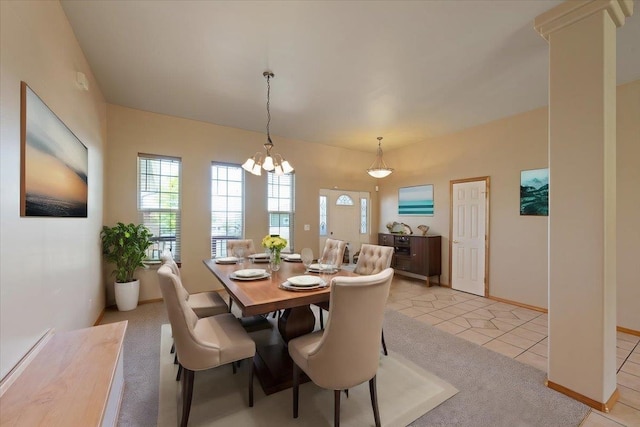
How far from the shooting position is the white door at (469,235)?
457 cm

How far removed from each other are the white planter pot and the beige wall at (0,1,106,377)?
0.69 metres

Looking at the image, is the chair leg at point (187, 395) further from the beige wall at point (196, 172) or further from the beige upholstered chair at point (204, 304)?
the beige wall at point (196, 172)

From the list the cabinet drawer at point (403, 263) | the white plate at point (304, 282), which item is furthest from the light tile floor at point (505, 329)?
the white plate at point (304, 282)

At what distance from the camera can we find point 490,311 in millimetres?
3826

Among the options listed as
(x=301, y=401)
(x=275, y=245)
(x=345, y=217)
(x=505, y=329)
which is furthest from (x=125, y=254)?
(x=505, y=329)

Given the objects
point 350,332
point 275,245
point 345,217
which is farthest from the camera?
point 345,217

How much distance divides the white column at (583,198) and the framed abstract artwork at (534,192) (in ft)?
7.08

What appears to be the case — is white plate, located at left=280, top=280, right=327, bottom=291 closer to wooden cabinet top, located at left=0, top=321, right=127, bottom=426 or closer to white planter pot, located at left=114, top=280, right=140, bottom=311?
wooden cabinet top, located at left=0, top=321, right=127, bottom=426

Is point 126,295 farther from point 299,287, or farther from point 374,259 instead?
point 374,259

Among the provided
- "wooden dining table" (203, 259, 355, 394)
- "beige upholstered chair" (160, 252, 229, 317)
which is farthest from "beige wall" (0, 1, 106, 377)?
"wooden dining table" (203, 259, 355, 394)

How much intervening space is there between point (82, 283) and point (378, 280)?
298cm

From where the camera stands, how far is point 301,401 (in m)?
1.90

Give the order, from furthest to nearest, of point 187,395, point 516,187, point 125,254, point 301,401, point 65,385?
point 516,187
point 125,254
point 301,401
point 187,395
point 65,385

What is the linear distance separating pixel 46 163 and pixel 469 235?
5532 mm
